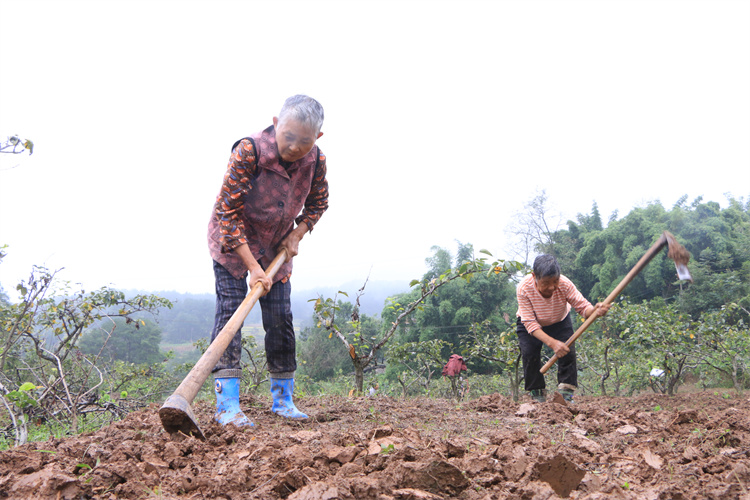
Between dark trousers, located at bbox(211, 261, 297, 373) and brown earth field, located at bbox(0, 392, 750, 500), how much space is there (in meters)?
0.36

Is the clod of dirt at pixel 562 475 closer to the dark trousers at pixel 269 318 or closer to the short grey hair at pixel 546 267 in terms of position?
the dark trousers at pixel 269 318

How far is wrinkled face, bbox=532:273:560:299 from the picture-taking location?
3.92 metres

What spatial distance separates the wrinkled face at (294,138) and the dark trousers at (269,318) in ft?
2.54

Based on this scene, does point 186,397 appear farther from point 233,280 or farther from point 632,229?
point 632,229

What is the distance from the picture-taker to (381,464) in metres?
1.71

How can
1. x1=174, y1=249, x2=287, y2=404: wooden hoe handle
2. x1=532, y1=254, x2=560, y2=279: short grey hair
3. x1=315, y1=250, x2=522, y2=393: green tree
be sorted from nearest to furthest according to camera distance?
1. x1=174, y1=249, x2=287, y2=404: wooden hoe handle
2. x1=532, y1=254, x2=560, y2=279: short grey hair
3. x1=315, y1=250, x2=522, y2=393: green tree

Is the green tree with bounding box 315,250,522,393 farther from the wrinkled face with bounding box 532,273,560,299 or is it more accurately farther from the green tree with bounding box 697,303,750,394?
the green tree with bounding box 697,303,750,394

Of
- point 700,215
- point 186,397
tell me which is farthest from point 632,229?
point 186,397

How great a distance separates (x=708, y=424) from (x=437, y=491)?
187cm

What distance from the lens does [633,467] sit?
188cm

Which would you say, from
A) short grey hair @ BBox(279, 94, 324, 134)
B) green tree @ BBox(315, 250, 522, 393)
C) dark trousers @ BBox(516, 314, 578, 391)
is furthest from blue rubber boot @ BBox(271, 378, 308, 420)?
dark trousers @ BBox(516, 314, 578, 391)

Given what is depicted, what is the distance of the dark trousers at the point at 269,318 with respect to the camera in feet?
8.91

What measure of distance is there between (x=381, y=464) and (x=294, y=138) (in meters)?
1.64

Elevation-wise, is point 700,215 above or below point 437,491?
above
